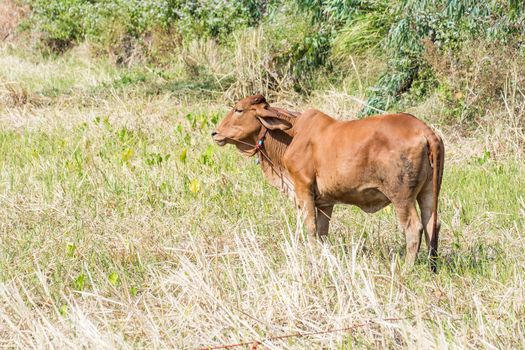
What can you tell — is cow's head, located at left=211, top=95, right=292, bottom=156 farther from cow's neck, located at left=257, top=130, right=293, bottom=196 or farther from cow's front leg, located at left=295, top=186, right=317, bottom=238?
cow's front leg, located at left=295, top=186, right=317, bottom=238

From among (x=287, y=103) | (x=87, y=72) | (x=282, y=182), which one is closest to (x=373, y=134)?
(x=282, y=182)

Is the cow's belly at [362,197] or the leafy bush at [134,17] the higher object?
the cow's belly at [362,197]

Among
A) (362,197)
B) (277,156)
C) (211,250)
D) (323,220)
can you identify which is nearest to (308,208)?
(323,220)

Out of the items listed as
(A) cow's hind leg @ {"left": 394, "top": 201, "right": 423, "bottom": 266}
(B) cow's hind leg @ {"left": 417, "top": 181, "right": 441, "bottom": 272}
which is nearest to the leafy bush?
(B) cow's hind leg @ {"left": 417, "top": 181, "right": 441, "bottom": 272}

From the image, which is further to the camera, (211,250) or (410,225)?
(211,250)

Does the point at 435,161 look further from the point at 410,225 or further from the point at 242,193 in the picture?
the point at 242,193

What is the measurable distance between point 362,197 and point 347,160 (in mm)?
260

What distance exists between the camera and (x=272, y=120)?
6371 mm

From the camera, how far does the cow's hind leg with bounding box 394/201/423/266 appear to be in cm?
559

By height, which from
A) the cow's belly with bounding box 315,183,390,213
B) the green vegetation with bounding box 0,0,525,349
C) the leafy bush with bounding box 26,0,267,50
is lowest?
the leafy bush with bounding box 26,0,267,50

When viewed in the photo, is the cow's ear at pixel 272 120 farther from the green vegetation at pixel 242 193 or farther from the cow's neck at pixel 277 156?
the green vegetation at pixel 242 193

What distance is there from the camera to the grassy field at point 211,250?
4.59 m

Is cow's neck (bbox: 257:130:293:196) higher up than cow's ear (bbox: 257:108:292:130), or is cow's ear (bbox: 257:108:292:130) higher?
cow's ear (bbox: 257:108:292:130)

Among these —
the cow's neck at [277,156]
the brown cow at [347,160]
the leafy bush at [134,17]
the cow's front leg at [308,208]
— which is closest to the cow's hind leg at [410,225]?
the brown cow at [347,160]
